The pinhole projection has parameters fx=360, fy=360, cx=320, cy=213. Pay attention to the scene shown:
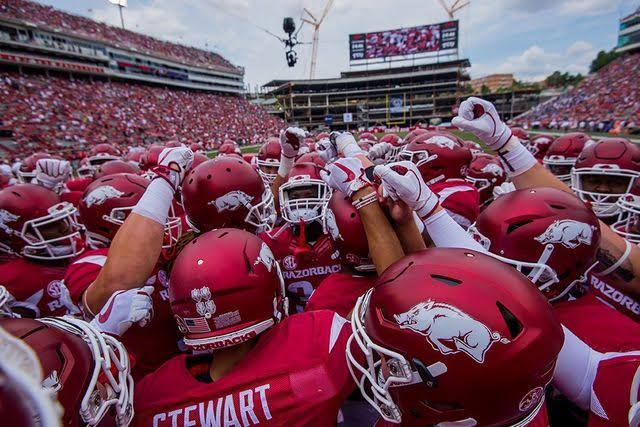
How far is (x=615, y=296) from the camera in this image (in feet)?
6.82

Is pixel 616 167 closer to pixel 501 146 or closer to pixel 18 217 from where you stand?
pixel 501 146

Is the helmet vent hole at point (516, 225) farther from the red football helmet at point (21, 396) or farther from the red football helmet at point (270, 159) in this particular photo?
the red football helmet at point (270, 159)

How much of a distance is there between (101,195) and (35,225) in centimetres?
61

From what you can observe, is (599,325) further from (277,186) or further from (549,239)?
(277,186)

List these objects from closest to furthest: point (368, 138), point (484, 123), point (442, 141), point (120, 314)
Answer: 1. point (120, 314)
2. point (484, 123)
3. point (442, 141)
4. point (368, 138)

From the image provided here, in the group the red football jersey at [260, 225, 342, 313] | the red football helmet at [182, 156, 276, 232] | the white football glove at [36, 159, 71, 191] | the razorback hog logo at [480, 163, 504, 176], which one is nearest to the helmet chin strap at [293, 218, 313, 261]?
the red football jersey at [260, 225, 342, 313]

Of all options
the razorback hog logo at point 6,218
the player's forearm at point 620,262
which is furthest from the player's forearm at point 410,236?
the razorback hog logo at point 6,218

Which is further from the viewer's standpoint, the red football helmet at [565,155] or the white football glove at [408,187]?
the red football helmet at [565,155]

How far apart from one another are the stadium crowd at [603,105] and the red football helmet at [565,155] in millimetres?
22676

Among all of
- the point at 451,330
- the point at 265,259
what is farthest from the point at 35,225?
the point at 451,330

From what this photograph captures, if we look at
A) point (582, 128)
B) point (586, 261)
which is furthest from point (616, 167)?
point (582, 128)

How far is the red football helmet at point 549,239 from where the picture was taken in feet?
5.68

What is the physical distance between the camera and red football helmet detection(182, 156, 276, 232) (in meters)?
2.87

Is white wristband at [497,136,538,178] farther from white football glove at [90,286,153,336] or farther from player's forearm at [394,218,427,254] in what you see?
white football glove at [90,286,153,336]
